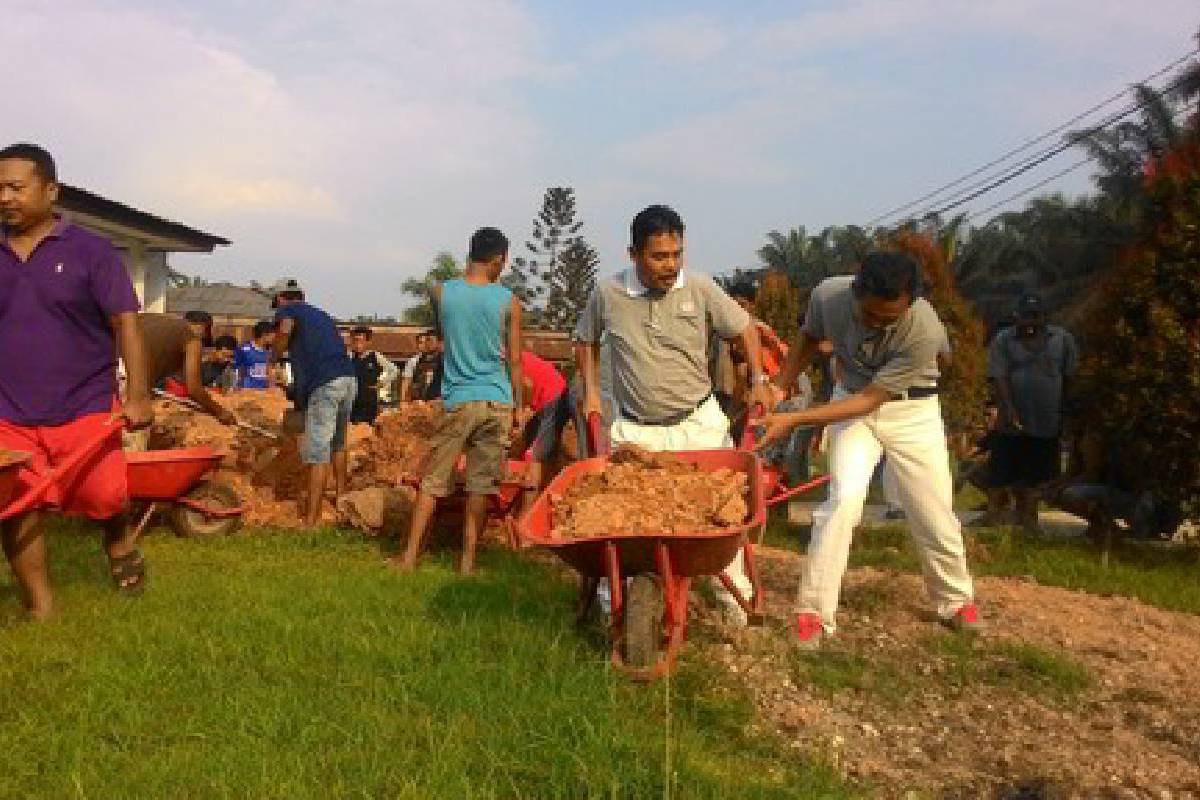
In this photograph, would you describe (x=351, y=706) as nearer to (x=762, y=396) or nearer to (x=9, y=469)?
(x=9, y=469)

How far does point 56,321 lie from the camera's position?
521 centimetres

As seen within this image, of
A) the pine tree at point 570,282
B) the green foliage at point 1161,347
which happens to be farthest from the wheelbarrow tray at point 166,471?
the pine tree at point 570,282

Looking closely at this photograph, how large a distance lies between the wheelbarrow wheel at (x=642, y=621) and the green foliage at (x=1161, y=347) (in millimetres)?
4940

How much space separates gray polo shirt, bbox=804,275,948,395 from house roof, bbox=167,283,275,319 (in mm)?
33138

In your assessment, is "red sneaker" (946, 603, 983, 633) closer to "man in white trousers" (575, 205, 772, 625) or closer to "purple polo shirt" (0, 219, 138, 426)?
"man in white trousers" (575, 205, 772, 625)

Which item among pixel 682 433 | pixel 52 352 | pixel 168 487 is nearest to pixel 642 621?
pixel 682 433

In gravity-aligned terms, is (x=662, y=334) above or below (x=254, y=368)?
above

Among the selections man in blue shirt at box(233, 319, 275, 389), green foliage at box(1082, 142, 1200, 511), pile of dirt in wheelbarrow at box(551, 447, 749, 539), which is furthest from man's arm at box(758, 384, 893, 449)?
man in blue shirt at box(233, 319, 275, 389)

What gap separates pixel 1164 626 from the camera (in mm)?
6160

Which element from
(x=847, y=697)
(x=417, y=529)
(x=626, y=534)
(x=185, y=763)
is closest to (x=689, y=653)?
(x=847, y=697)

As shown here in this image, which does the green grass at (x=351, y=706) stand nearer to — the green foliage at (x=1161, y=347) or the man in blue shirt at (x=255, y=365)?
the green foliage at (x=1161, y=347)

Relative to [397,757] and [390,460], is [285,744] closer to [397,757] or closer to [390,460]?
[397,757]

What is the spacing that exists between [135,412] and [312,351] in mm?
3205

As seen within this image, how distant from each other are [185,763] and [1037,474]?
7616 millimetres
